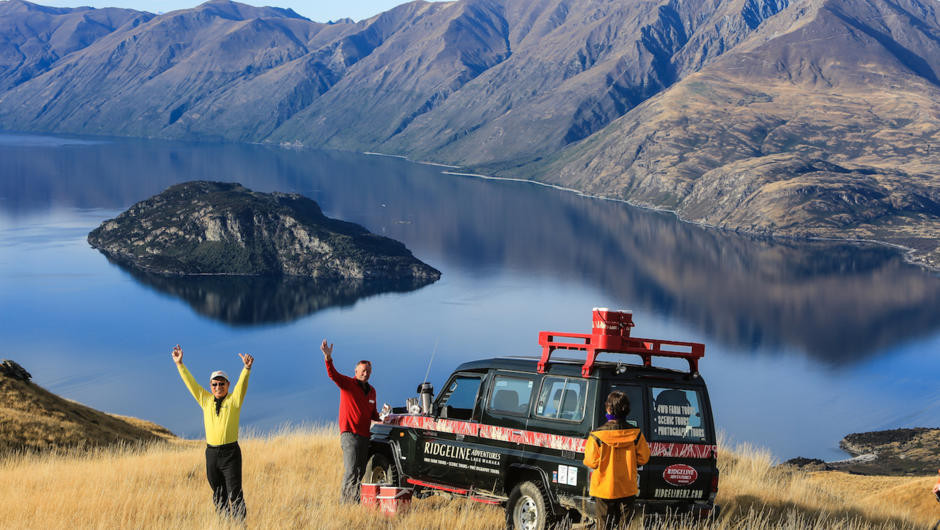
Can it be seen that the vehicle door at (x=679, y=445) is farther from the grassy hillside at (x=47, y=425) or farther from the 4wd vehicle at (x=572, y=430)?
the grassy hillside at (x=47, y=425)

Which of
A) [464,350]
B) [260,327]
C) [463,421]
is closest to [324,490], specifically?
[463,421]

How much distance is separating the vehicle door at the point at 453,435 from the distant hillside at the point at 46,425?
48.0 ft

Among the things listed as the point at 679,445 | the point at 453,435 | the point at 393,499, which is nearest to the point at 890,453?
the point at 453,435

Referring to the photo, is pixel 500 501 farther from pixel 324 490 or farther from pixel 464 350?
pixel 464 350

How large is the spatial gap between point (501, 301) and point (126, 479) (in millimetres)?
163371

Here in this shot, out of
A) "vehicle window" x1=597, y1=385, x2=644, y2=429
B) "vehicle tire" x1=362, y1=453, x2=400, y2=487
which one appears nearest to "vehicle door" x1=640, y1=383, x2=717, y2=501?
"vehicle window" x1=597, y1=385, x2=644, y2=429

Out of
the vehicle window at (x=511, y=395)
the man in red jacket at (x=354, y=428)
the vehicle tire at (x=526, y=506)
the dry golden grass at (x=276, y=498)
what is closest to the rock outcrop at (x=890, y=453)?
the dry golden grass at (x=276, y=498)

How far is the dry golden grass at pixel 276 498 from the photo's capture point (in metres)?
14.7

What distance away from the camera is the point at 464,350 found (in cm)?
14088

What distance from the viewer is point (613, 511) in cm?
1347

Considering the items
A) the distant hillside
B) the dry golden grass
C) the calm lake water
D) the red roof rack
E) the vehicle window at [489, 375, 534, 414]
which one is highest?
the red roof rack

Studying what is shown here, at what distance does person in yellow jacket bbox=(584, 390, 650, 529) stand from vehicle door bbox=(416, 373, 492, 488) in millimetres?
3275

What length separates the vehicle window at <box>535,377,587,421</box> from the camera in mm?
14555

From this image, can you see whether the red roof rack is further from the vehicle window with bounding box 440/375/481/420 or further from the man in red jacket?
the man in red jacket
